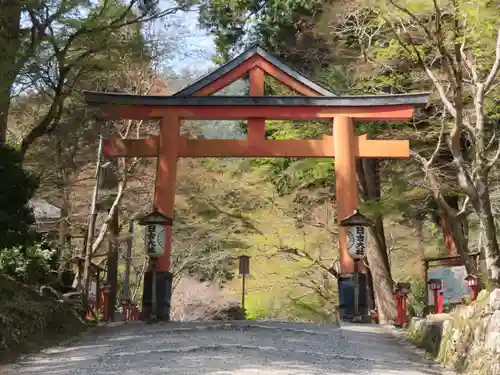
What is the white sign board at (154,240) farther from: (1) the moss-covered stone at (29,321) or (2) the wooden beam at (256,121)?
(2) the wooden beam at (256,121)

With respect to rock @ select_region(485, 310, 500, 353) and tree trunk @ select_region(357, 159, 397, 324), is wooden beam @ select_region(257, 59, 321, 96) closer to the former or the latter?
tree trunk @ select_region(357, 159, 397, 324)

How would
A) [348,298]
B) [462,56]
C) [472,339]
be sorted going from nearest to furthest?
[472,339] < [462,56] < [348,298]

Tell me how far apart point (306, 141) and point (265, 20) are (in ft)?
14.9

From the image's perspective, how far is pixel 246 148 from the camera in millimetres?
12258

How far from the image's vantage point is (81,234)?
57.9 feet

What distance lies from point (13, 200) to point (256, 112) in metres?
5.28

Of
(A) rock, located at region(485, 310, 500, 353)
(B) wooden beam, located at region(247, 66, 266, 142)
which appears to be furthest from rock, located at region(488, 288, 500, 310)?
(B) wooden beam, located at region(247, 66, 266, 142)

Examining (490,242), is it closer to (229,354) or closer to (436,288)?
(436,288)

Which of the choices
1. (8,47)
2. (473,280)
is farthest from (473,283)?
(8,47)

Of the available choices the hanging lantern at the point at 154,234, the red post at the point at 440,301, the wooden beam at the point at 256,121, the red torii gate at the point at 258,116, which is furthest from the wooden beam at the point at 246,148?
the red post at the point at 440,301

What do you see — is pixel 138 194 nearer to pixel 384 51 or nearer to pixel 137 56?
pixel 137 56

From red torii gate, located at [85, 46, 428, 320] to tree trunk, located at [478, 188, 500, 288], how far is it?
399cm

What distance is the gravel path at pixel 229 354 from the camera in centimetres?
575

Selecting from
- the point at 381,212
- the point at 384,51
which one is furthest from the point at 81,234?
the point at 384,51
